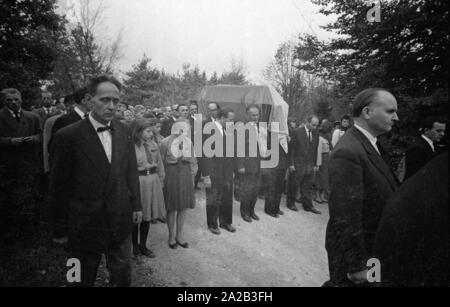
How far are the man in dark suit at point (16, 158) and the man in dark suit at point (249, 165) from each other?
3.62 metres

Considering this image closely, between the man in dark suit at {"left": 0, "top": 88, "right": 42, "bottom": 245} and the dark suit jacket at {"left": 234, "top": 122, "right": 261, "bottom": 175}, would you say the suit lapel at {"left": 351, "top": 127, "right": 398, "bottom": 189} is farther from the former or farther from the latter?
the dark suit jacket at {"left": 234, "top": 122, "right": 261, "bottom": 175}

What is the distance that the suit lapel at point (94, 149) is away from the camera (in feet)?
7.34

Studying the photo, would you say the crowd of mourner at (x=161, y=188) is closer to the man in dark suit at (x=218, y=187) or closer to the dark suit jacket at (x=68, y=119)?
the dark suit jacket at (x=68, y=119)

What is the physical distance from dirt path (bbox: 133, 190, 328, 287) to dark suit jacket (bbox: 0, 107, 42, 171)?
219 cm

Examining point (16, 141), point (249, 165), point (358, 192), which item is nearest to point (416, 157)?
point (358, 192)

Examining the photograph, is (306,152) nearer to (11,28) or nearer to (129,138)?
(129,138)

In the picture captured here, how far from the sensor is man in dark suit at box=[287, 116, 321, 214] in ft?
22.4

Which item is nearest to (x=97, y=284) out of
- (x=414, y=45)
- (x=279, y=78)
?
(x=414, y=45)

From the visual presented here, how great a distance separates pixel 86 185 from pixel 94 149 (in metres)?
0.30

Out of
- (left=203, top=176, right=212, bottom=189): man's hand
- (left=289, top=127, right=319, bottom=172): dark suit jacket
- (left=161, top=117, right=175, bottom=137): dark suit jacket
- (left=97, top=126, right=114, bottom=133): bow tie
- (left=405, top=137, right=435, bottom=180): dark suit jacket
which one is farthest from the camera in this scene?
(left=161, top=117, right=175, bottom=137): dark suit jacket

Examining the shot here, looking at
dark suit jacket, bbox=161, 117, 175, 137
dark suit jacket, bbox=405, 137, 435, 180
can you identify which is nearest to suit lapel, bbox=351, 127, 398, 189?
dark suit jacket, bbox=405, 137, 435, 180

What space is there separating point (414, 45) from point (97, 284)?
3958mm

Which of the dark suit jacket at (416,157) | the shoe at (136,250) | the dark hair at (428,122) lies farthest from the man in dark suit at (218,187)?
the dark hair at (428,122)

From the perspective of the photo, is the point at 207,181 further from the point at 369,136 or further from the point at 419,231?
the point at 419,231
